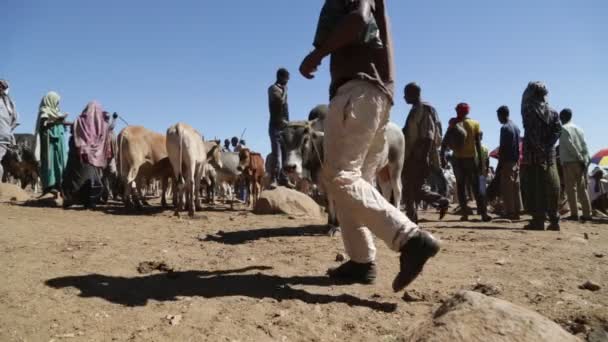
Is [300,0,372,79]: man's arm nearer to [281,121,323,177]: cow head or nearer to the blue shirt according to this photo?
[281,121,323,177]: cow head

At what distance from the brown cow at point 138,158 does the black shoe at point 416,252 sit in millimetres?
7719

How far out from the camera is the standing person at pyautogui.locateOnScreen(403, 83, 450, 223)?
7290 mm

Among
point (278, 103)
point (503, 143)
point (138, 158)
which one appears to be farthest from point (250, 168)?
point (503, 143)

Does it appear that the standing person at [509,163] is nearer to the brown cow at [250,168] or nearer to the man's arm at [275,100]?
the man's arm at [275,100]

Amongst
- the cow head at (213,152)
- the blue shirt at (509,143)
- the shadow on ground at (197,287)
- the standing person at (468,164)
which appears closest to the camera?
the shadow on ground at (197,287)

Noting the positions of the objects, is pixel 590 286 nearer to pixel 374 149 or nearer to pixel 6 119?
pixel 374 149

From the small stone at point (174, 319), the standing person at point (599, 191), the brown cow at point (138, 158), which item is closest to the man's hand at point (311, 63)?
the small stone at point (174, 319)

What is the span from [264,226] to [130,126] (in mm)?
4867

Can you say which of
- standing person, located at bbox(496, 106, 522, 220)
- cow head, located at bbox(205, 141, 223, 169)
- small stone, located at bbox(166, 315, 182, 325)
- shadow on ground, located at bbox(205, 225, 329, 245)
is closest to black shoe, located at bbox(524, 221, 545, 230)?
standing person, located at bbox(496, 106, 522, 220)

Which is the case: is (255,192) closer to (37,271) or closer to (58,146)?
(58,146)

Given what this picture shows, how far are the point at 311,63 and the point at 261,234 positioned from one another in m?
3.01

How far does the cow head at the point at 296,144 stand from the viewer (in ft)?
15.9

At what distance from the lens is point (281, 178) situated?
10.3 m

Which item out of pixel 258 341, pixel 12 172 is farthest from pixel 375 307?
pixel 12 172
